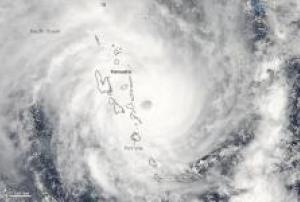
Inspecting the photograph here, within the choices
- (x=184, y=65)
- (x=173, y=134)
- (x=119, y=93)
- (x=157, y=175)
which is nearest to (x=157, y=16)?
(x=184, y=65)

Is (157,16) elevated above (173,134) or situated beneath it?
elevated above

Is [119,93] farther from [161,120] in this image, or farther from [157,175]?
[157,175]

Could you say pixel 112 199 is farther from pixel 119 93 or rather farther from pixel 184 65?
pixel 184 65

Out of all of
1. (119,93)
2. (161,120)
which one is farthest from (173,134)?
(119,93)

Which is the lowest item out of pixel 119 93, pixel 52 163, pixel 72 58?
pixel 52 163

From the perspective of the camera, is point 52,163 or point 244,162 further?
point 52,163

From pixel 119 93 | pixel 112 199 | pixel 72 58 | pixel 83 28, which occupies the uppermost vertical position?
pixel 83 28
